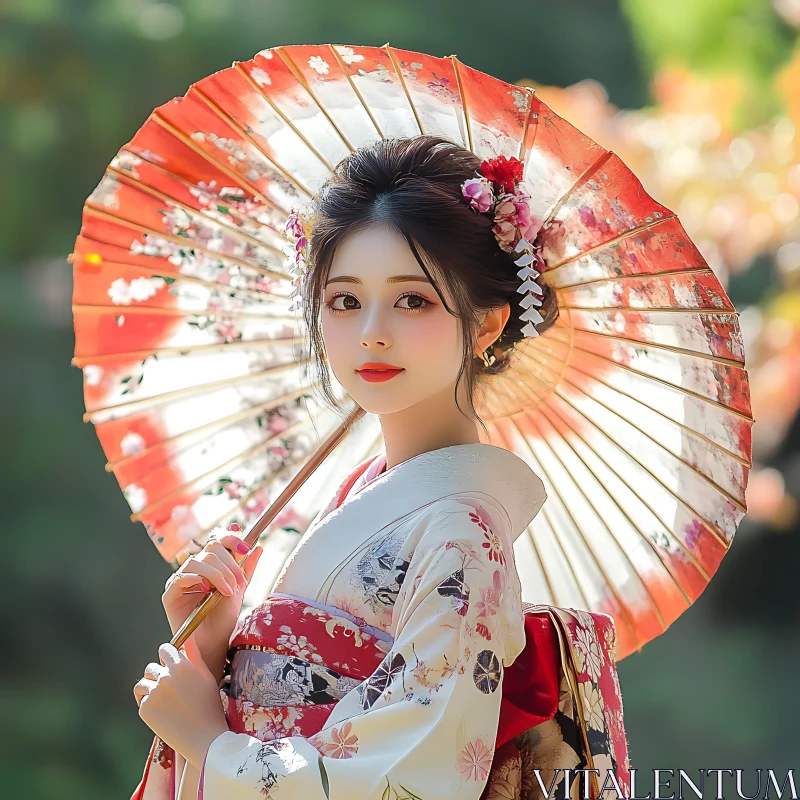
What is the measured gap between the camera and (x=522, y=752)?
4.88ft

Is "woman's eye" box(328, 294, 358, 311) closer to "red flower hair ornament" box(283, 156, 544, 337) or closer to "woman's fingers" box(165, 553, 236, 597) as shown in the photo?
"red flower hair ornament" box(283, 156, 544, 337)

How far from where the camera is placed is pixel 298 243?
5.40 ft

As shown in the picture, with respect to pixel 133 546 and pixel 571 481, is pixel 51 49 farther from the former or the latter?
pixel 571 481

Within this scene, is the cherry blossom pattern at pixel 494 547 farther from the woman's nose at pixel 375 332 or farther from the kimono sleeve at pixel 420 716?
the woman's nose at pixel 375 332

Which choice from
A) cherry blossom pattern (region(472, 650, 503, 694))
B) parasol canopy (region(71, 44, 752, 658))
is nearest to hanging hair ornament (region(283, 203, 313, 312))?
parasol canopy (region(71, 44, 752, 658))

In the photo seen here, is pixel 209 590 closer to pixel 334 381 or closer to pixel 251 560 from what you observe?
pixel 251 560

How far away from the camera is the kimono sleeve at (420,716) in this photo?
122 centimetres

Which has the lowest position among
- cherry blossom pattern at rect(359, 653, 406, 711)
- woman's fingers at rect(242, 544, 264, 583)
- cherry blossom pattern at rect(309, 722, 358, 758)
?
cherry blossom pattern at rect(309, 722, 358, 758)

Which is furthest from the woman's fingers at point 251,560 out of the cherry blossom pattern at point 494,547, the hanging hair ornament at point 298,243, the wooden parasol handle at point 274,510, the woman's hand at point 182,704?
the cherry blossom pattern at point 494,547

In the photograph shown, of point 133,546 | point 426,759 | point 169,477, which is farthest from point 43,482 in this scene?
point 426,759

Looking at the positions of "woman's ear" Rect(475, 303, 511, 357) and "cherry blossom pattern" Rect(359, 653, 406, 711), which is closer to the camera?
"cherry blossom pattern" Rect(359, 653, 406, 711)

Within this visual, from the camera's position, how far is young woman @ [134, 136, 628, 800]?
1.25 meters

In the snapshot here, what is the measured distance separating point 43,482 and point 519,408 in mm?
3667

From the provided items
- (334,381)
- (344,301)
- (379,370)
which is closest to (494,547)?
(379,370)
